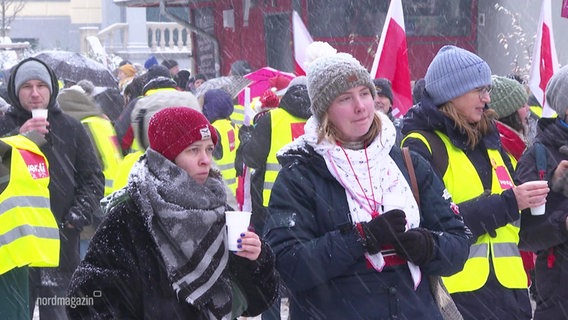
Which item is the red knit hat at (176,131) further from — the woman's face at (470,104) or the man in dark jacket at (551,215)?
the man in dark jacket at (551,215)

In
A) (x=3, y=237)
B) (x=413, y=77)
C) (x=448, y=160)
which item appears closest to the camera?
(x=448, y=160)

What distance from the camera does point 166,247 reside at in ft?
12.7

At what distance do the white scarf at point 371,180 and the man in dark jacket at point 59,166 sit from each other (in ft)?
10.4

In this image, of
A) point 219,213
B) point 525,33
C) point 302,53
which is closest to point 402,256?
point 219,213

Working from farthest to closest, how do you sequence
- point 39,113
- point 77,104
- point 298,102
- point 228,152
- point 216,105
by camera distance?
point 216,105
point 228,152
point 77,104
point 298,102
point 39,113

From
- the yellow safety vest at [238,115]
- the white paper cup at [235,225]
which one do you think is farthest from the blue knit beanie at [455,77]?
the yellow safety vest at [238,115]

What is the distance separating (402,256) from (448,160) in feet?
3.19

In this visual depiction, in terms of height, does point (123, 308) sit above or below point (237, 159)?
above

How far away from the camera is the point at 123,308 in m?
3.87

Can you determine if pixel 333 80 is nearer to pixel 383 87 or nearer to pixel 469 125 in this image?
pixel 469 125

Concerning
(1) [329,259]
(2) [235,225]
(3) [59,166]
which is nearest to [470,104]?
(1) [329,259]

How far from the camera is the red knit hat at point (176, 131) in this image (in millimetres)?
3973

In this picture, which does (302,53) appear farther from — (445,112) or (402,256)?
(402,256)

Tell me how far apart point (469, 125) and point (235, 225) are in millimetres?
1637
